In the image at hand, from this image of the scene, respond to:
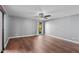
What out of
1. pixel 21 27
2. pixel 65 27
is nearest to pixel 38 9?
pixel 21 27

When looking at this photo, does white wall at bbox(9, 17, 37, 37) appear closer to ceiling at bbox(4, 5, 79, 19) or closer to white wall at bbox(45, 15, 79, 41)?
ceiling at bbox(4, 5, 79, 19)

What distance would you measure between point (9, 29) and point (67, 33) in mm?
4259

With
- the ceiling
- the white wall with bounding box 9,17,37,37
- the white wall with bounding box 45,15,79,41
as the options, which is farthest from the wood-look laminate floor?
the ceiling

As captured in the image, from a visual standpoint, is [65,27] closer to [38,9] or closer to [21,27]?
[38,9]

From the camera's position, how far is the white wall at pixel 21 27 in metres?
5.07

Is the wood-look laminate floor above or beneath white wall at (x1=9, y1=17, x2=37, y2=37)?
beneath

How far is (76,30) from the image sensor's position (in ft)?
16.7

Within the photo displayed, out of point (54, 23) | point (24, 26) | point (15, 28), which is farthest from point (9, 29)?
point (54, 23)

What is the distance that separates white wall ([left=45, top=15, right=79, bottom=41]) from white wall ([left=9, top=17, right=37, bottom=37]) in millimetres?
1195

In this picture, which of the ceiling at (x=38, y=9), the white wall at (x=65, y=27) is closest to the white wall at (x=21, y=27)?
the ceiling at (x=38, y=9)

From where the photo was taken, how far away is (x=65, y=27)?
5934mm

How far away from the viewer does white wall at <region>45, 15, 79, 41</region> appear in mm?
5143
